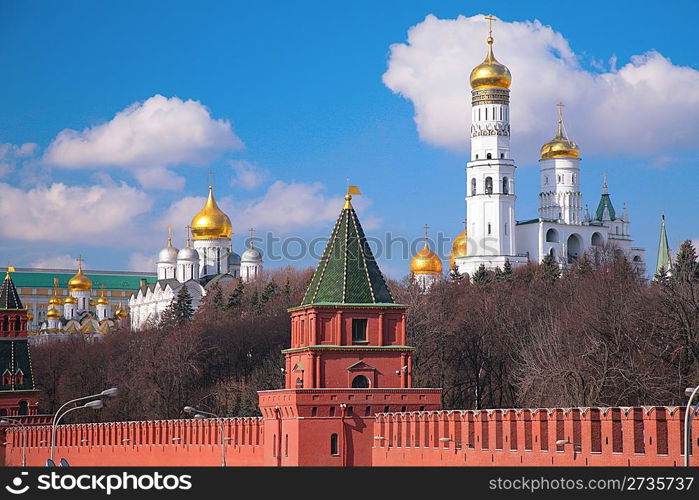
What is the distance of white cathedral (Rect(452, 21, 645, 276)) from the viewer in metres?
128

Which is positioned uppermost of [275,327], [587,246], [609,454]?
[587,246]

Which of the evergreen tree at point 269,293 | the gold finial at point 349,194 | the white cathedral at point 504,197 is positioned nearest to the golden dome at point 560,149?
the white cathedral at point 504,197

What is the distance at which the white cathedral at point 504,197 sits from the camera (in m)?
128

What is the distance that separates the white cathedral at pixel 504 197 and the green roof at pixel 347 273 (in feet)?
237

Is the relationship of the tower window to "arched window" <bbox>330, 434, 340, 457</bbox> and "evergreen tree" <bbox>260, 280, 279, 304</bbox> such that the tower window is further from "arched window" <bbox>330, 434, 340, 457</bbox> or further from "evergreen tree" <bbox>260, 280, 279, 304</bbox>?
"evergreen tree" <bbox>260, 280, 279, 304</bbox>

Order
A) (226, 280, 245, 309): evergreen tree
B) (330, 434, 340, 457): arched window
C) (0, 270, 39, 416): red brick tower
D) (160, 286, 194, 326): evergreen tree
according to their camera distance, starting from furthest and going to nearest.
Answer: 1. (226, 280, 245, 309): evergreen tree
2. (160, 286, 194, 326): evergreen tree
3. (0, 270, 39, 416): red brick tower
4. (330, 434, 340, 457): arched window

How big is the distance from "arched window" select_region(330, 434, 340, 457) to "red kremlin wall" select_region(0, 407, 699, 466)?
19 centimetres

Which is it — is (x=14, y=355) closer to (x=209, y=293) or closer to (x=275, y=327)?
(x=275, y=327)

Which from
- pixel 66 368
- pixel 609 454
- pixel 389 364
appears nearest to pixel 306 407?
pixel 389 364

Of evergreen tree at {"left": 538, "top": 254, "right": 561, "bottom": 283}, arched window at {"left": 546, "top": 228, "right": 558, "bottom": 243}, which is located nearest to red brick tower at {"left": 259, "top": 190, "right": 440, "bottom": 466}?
evergreen tree at {"left": 538, "top": 254, "right": 561, "bottom": 283}

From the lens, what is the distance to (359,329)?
52.8m

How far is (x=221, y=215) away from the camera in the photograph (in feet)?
461

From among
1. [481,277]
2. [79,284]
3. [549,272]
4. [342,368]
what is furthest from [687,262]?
[79,284]

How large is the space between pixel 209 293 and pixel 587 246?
32.8m
